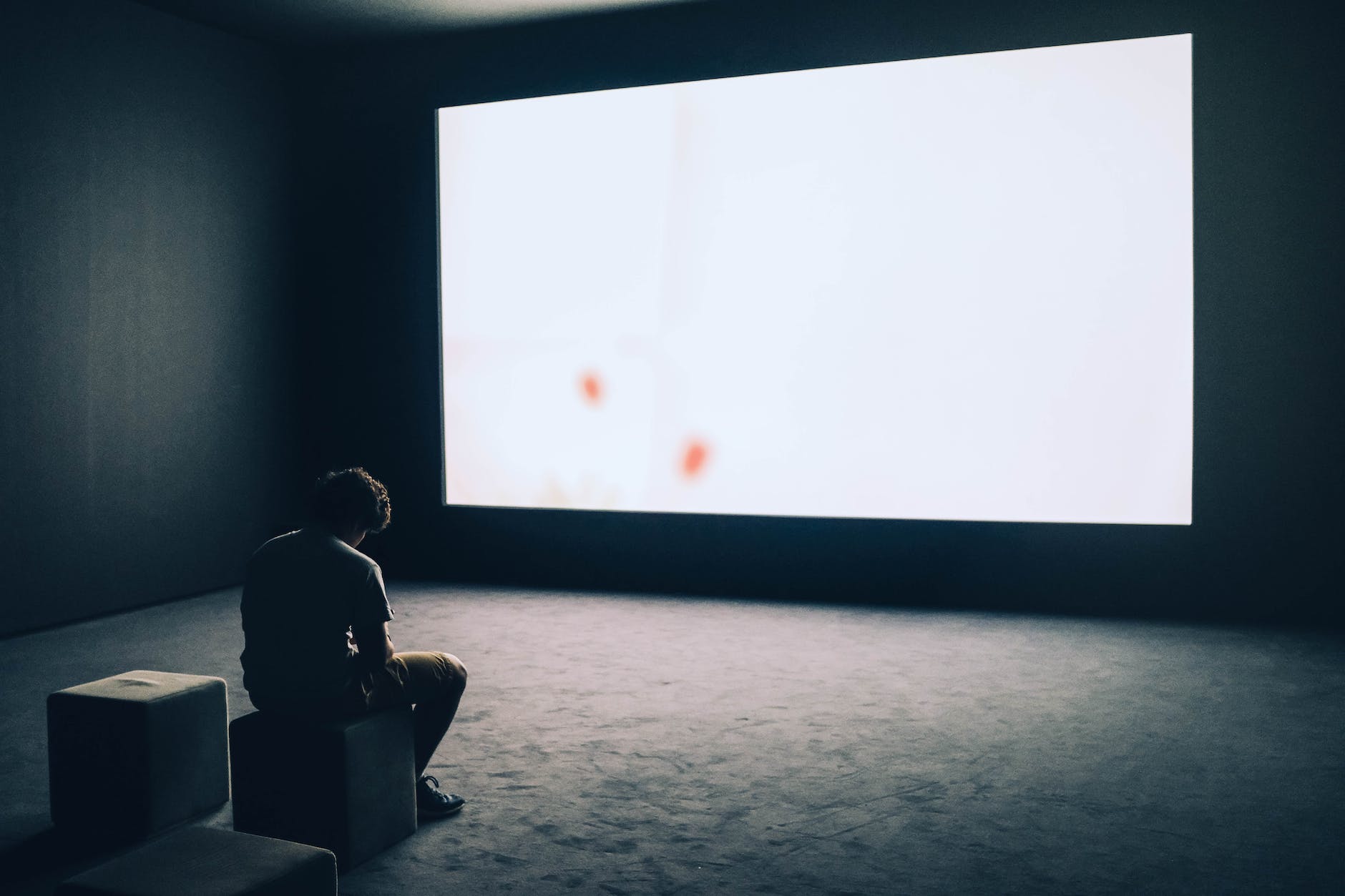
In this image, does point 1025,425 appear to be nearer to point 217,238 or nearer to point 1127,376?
point 1127,376

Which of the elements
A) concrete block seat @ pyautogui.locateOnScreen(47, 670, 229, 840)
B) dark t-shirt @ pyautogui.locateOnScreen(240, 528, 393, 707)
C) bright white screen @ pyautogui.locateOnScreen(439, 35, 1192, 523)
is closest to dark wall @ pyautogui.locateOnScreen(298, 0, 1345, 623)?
bright white screen @ pyautogui.locateOnScreen(439, 35, 1192, 523)

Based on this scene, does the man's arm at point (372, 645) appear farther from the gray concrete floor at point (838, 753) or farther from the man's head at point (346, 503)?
the gray concrete floor at point (838, 753)

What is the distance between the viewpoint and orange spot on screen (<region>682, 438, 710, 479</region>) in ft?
19.1

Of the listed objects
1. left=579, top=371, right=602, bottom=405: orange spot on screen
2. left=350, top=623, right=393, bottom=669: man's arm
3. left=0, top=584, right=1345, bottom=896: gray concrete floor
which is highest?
left=579, top=371, right=602, bottom=405: orange spot on screen

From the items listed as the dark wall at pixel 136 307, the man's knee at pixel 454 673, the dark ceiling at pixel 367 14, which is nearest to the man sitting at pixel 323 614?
the man's knee at pixel 454 673

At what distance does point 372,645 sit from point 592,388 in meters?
3.60

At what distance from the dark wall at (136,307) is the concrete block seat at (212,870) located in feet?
12.1

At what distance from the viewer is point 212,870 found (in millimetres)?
1891

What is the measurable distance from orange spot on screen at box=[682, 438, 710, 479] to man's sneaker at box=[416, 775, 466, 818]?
3.15m

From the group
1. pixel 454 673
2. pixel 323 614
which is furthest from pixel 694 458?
pixel 323 614

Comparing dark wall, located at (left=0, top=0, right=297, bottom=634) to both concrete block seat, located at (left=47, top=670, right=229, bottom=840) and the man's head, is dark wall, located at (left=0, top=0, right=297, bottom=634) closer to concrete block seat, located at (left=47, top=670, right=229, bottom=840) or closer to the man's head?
concrete block seat, located at (left=47, top=670, right=229, bottom=840)

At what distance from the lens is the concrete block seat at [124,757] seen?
2740 mm

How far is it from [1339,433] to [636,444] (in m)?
3.42

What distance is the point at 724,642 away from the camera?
4.77 metres
